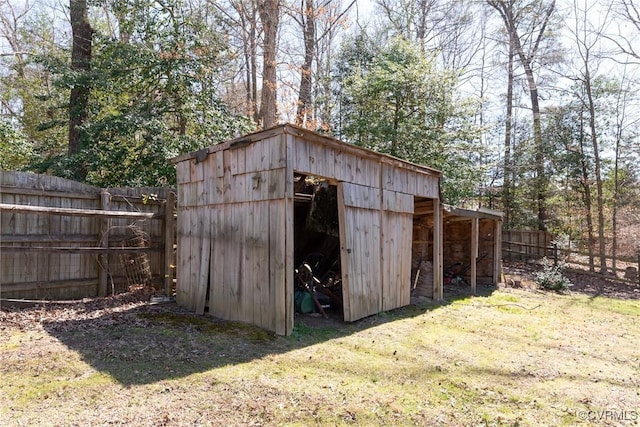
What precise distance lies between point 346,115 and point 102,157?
27.5 ft

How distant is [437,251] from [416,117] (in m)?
6.57

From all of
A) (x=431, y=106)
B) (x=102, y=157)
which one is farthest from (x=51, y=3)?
(x=431, y=106)

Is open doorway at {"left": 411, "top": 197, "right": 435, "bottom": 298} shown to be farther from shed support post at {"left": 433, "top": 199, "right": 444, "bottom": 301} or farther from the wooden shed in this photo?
the wooden shed

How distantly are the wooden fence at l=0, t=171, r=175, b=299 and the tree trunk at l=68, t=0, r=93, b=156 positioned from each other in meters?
3.36

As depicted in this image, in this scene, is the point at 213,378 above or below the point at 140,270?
below

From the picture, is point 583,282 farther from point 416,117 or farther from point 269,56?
point 269,56

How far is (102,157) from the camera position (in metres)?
8.35

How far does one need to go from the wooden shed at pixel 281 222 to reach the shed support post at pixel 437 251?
75cm

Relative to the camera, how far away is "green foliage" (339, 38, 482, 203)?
12.6 meters

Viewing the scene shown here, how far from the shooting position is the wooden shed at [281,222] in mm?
4910

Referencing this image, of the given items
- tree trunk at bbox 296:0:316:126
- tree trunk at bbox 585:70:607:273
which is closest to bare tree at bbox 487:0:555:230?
tree trunk at bbox 585:70:607:273

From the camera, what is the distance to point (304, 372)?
3.88 m

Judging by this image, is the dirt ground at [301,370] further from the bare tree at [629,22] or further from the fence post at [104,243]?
the bare tree at [629,22]

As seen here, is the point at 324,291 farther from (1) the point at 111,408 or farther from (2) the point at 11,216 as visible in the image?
(2) the point at 11,216
